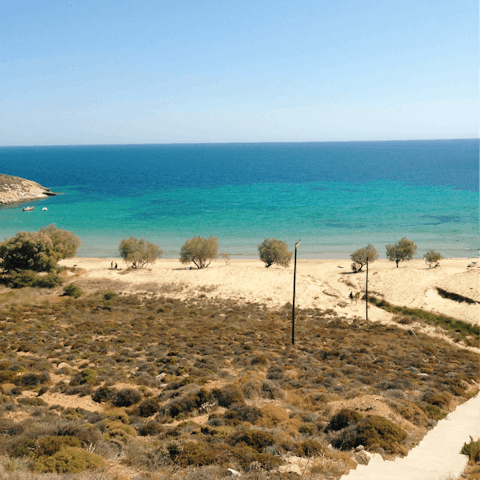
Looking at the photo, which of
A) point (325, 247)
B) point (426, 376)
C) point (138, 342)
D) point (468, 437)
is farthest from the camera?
point (325, 247)

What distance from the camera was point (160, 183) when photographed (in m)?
140

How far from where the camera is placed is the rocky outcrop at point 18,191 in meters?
97.8

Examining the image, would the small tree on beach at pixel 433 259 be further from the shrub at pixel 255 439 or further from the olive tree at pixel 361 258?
the shrub at pixel 255 439

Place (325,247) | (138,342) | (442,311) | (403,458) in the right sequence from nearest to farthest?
(403,458)
(138,342)
(442,311)
(325,247)

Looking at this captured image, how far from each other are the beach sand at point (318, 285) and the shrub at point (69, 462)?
26.8m

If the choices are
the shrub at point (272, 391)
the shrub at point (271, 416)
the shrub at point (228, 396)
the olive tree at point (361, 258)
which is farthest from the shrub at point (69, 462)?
the olive tree at point (361, 258)

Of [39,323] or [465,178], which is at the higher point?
[465,178]

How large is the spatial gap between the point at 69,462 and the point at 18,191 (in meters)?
109

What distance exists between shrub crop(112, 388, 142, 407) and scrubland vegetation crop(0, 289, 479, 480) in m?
0.04

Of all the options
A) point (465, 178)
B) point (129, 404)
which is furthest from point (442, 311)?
point (465, 178)

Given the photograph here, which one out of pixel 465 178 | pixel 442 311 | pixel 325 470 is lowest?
pixel 442 311

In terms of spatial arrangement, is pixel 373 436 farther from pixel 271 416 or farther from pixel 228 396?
pixel 228 396

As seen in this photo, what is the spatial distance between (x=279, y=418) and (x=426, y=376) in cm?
958

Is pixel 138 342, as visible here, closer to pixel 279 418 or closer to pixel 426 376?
pixel 279 418
